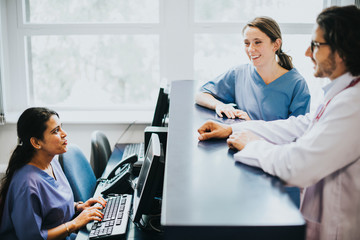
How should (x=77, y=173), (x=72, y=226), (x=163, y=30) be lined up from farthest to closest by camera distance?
(x=163, y=30) → (x=77, y=173) → (x=72, y=226)

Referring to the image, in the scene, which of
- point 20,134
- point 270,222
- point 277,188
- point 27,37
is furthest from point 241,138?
point 27,37

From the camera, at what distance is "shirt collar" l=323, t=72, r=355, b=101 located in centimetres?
85

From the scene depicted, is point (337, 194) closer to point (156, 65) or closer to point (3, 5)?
point (156, 65)

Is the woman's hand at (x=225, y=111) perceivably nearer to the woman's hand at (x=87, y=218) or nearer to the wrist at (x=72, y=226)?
the woman's hand at (x=87, y=218)

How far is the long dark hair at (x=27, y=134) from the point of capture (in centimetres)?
154

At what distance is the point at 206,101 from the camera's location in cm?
156

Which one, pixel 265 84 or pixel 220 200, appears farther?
pixel 265 84

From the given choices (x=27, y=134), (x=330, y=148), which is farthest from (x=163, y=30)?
(x=330, y=148)

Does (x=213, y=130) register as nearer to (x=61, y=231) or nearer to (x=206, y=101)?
(x=206, y=101)

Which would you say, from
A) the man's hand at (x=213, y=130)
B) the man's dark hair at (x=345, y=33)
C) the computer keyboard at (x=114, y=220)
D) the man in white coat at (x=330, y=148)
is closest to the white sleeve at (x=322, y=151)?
the man in white coat at (x=330, y=148)

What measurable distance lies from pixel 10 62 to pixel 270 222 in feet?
10.3

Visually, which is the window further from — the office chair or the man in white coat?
the man in white coat

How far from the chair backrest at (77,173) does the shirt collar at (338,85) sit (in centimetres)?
143

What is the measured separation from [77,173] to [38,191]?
46 centimetres
